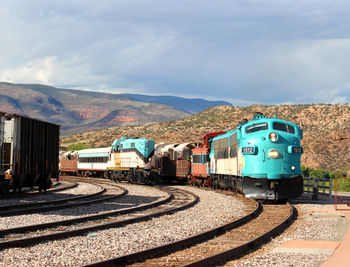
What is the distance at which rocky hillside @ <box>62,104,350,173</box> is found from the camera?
230 feet

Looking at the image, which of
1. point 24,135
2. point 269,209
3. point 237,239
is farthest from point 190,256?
point 24,135

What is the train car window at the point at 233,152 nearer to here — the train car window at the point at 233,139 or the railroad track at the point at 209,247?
the train car window at the point at 233,139

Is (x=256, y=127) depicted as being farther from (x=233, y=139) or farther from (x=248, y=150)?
(x=233, y=139)

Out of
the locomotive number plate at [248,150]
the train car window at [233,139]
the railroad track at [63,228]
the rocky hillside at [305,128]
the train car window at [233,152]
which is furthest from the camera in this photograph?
the rocky hillside at [305,128]

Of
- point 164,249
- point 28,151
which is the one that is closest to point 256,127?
point 28,151

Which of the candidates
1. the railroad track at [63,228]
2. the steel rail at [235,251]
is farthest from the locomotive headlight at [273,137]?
the steel rail at [235,251]

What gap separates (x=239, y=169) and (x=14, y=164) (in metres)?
9.80

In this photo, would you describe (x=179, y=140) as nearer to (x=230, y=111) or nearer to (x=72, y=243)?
(x=230, y=111)

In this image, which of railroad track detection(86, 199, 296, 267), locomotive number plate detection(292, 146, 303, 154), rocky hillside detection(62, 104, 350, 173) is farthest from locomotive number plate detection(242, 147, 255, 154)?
rocky hillside detection(62, 104, 350, 173)

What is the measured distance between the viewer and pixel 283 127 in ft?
63.2

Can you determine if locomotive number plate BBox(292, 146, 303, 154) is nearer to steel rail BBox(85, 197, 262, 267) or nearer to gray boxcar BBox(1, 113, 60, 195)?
steel rail BBox(85, 197, 262, 267)

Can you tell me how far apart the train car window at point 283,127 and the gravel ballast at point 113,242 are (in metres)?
5.29

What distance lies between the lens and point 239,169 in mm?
20484

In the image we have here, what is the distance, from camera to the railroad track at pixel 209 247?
8030mm
